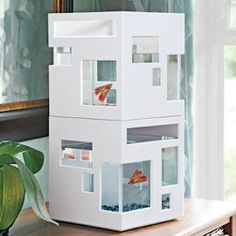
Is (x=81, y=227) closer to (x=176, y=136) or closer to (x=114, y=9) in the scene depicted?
(x=176, y=136)

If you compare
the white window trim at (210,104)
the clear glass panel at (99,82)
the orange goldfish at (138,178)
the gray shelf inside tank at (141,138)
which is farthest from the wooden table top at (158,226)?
the white window trim at (210,104)

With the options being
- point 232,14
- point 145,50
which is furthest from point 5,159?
point 232,14

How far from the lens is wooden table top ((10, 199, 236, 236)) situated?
6.41 ft

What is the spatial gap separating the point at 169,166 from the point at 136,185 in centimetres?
17

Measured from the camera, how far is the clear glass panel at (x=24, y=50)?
209 cm

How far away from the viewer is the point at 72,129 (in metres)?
2.04

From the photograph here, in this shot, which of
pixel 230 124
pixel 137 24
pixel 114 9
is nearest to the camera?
pixel 137 24

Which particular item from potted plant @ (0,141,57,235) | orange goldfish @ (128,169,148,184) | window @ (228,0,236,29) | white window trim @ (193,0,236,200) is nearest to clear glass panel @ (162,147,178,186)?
orange goldfish @ (128,169,148,184)

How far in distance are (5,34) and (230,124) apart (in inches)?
46.5

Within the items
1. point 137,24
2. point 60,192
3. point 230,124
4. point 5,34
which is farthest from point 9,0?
point 230,124

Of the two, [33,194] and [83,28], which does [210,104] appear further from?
[33,194]

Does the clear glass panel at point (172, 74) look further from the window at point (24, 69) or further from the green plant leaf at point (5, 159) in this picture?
the green plant leaf at point (5, 159)

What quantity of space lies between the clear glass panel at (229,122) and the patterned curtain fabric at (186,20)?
28 cm

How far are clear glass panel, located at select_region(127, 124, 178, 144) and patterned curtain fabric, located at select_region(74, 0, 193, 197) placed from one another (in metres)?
0.55
